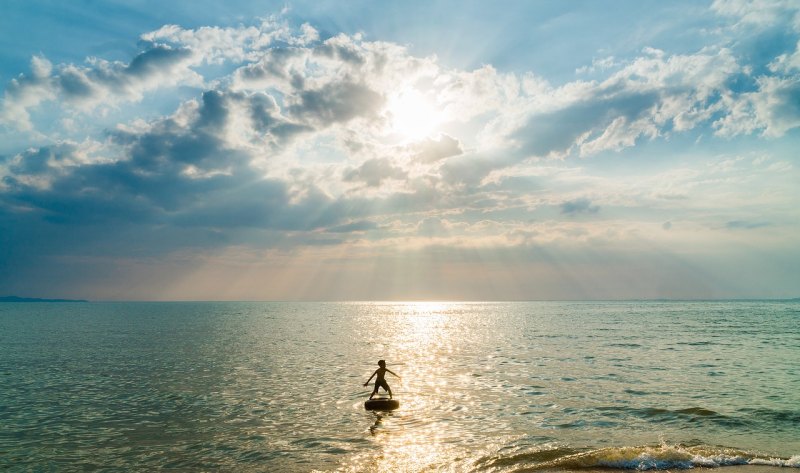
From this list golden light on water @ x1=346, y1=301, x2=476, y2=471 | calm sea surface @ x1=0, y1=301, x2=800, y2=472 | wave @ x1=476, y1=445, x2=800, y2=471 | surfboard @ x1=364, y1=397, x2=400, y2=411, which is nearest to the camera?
wave @ x1=476, y1=445, x2=800, y2=471

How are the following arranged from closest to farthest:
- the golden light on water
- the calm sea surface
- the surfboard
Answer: the golden light on water
the calm sea surface
the surfboard

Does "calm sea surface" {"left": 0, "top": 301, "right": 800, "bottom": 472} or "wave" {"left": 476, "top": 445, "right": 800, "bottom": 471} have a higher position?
"wave" {"left": 476, "top": 445, "right": 800, "bottom": 471}

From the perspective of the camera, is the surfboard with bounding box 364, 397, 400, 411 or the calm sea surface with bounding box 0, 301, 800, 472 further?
the surfboard with bounding box 364, 397, 400, 411

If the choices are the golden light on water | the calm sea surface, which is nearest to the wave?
the calm sea surface

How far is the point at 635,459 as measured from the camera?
66.5ft

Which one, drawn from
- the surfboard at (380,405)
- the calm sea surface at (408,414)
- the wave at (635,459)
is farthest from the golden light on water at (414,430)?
the wave at (635,459)

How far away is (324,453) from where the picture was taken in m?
→ 22.4

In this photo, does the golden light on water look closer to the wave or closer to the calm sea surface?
the calm sea surface

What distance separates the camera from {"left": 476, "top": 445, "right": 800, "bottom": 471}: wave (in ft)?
65.1

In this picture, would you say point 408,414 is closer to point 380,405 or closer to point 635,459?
point 380,405

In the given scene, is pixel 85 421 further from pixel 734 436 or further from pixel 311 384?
pixel 734 436

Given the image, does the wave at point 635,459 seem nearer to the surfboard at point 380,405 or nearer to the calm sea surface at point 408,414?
the calm sea surface at point 408,414

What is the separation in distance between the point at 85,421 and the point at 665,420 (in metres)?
34.4

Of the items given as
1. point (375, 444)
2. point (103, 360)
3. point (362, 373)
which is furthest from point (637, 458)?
point (103, 360)
